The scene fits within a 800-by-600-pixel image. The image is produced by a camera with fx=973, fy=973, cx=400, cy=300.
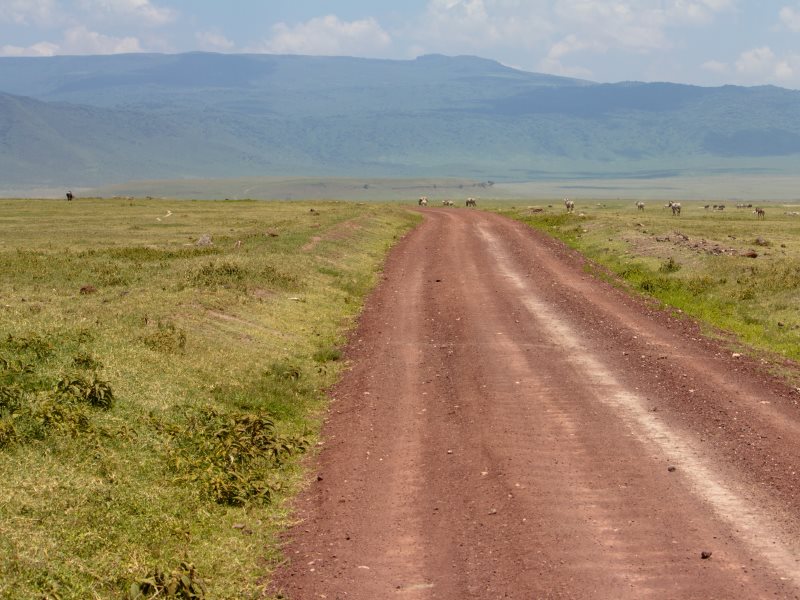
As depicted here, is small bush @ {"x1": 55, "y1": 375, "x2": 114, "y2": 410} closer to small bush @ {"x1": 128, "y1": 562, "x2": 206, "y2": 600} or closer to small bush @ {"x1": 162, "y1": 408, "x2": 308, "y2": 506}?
small bush @ {"x1": 162, "y1": 408, "x2": 308, "y2": 506}

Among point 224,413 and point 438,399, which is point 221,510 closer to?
point 224,413

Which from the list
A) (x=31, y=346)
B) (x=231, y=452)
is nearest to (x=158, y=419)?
(x=231, y=452)

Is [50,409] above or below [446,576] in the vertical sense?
above

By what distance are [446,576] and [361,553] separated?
3.88 feet

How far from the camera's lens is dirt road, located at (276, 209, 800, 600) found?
10.5 metres

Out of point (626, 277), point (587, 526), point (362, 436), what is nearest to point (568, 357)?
point (362, 436)

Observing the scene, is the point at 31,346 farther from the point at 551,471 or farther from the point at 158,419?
the point at 551,471

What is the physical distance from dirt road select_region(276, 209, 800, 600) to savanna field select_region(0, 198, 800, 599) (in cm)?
92

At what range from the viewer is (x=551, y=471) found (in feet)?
44.6

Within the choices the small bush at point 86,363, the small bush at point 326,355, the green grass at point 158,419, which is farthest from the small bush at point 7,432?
the small bush at point 326,355

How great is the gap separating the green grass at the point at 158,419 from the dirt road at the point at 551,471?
2.74ft

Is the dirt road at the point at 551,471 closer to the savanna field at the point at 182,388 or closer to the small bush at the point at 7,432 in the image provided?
the savanna field at the point at 182,388

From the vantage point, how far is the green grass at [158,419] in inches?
426

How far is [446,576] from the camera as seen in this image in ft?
34.6
